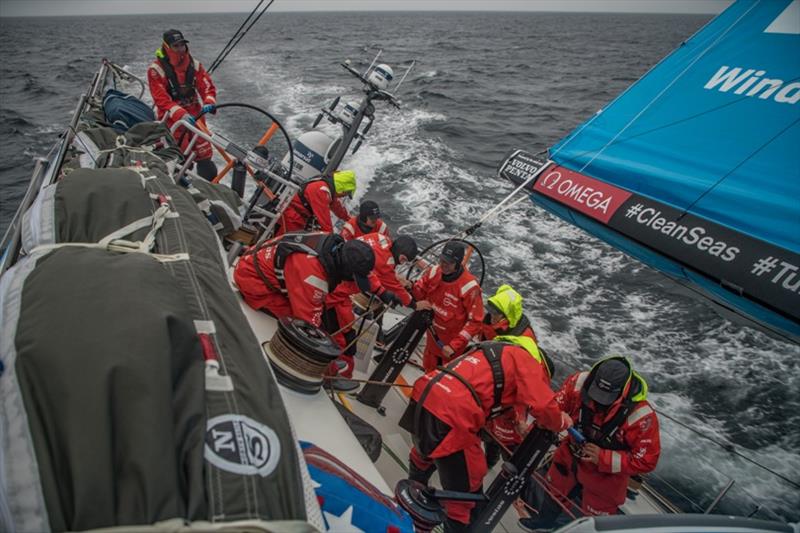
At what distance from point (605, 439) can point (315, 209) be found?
3.43 metres

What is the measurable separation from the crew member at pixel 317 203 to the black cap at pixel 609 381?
3197 millimetres

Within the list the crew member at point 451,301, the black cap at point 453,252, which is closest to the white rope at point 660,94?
the black cap at point 453,252

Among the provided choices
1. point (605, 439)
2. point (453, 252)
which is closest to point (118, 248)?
point (453, 252)

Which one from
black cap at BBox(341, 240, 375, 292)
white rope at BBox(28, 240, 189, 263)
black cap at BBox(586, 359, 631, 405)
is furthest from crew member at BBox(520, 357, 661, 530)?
white rope at BBox(28, 240, 189, 263)

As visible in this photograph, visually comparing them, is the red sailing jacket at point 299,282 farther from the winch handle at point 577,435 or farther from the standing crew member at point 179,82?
the standing crew member at point 179,82

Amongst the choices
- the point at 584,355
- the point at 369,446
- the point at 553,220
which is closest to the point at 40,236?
the point at 369,446

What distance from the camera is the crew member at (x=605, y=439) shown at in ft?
9.73

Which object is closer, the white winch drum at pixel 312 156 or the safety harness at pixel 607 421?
the safety harness at pixel 607 421

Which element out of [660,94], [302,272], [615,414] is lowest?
[302,272]

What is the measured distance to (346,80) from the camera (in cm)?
2050

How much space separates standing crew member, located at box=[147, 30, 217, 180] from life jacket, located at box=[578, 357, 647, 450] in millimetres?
4831

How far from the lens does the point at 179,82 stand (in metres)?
5.98

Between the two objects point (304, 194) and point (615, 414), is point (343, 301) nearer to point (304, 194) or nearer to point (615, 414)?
point (304, 194)

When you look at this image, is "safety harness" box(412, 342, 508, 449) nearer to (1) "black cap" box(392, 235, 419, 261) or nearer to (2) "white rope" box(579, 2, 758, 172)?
(2) "white rope" box(579, 2, 758, 172)
